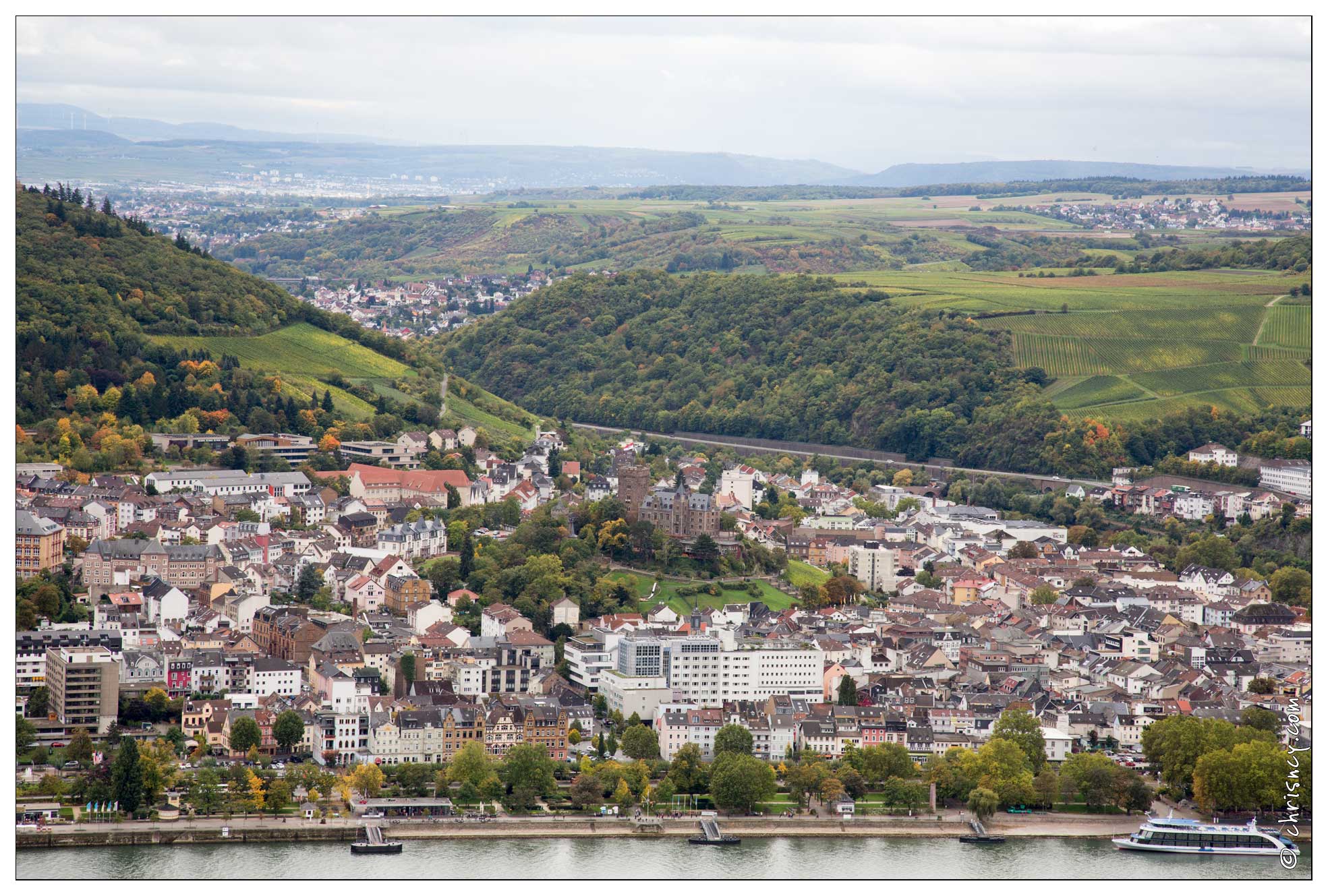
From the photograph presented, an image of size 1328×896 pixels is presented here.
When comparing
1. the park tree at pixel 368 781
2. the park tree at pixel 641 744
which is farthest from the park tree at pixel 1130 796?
the park tree at pixel 368 781

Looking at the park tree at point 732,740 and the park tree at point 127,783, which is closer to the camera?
the park tree at point 127,783

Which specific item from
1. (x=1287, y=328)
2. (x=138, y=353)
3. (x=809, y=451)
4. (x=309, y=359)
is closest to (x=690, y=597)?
(x=138, y=353)

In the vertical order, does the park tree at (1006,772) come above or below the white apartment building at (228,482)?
below

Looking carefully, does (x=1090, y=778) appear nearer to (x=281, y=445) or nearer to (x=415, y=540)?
(x=415, y=540)

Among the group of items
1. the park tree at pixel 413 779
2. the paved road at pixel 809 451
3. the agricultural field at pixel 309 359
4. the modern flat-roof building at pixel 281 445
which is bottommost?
the paved road at pixel 809 451

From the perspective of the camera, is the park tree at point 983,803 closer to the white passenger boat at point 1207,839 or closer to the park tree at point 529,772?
the white passenger boat at point 1207,839

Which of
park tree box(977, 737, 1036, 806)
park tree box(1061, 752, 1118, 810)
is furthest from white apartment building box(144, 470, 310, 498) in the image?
park tree box(1061, 752, 1118, 810)

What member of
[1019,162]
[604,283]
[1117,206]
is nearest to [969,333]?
[604,283]
